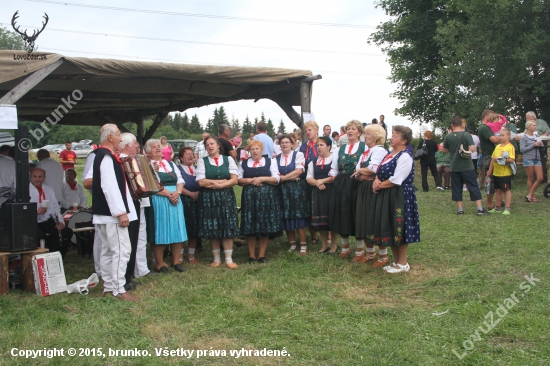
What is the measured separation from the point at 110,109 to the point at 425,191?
26.7ft

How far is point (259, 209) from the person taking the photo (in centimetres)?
646

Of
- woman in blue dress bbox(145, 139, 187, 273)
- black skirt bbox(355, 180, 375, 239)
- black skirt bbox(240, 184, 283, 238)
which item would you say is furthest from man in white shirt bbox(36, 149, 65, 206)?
black skirt bbox(355, 180, 375, 239)

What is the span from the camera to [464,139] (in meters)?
8.99

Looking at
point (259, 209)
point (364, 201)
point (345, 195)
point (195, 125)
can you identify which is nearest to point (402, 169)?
point (364, 201)

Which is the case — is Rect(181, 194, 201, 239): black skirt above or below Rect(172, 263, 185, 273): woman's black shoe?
above

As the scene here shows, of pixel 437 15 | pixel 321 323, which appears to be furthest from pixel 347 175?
pixel 437 15

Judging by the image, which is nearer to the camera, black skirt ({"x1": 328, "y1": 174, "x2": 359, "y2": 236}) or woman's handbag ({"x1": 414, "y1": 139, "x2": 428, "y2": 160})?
black skirt ({"x1": 328, "y1": 174, "x2": 359, "y2": 236})

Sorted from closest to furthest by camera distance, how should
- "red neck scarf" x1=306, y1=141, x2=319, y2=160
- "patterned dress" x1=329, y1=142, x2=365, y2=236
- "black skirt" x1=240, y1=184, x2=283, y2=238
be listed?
"patterned dress" x1=329, y1=142, x2=365, y2=236
"black skirt" x1=240, y1=184, x2=283, y2=238
"red neck scarf" x1=306, y1=141, x2=319, y2=160

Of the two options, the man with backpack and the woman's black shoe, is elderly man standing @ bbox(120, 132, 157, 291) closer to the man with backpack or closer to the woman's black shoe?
the woman's black shoe

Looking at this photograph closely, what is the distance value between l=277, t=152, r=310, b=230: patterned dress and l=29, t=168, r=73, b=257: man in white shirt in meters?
3.06

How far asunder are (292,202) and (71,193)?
4005mm

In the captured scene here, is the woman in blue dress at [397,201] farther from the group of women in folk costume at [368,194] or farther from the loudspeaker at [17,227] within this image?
the loudspeaker at [17,227]

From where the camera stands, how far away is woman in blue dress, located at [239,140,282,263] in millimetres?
6449

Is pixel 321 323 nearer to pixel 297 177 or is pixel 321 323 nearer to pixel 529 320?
pixel 529 320
